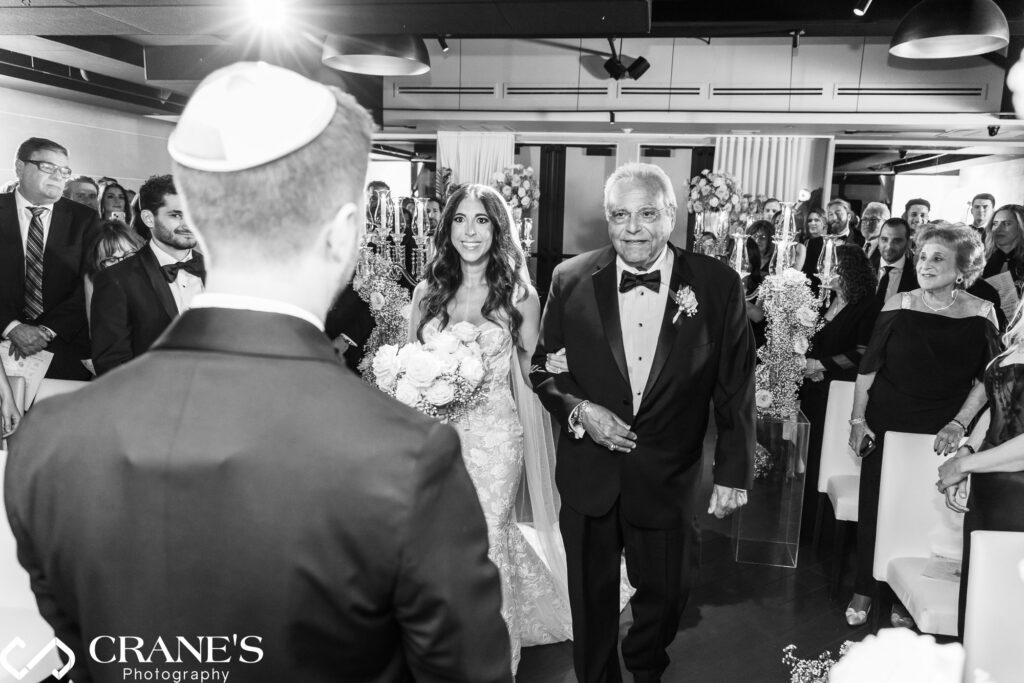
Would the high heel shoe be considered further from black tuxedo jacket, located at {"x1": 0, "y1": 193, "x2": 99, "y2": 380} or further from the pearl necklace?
black tuxedo jacket, located at {"x1": 0, "y1": 193, "x2": 99, "y2": 380}

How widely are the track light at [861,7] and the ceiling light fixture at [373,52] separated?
3455 mm

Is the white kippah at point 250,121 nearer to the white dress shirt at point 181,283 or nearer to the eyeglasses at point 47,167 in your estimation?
the white dress shirt at point 181,283

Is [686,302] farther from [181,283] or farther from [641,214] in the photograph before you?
[181,283]

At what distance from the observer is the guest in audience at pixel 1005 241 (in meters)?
5.14

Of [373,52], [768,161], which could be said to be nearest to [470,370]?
→ [373,52]

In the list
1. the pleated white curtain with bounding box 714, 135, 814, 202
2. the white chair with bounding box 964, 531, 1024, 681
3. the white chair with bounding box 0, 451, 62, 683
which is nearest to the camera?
the white chair with bounding box 964, 531, 1024, 681

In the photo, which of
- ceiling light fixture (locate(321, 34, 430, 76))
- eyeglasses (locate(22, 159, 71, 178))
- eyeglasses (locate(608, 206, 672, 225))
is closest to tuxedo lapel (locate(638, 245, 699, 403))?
eyeglasses (locate(608, 206, 672, 225))

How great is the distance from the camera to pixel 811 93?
9.95m

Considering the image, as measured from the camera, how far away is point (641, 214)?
2.49 meters

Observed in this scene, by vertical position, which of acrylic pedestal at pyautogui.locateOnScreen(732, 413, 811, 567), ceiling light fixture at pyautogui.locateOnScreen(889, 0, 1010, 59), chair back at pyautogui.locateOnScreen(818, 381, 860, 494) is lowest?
acrylic pedestal at pyautogui.locateOnScreen(732, 413, 811, 567)

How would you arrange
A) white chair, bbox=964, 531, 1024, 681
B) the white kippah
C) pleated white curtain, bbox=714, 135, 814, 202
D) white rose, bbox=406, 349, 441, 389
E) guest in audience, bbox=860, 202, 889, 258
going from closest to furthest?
the white kippah
white chair, bbox=964, 531, 1024, 681
white rose, bbox=406, 349, 441, 389
guest in audience, bbox=860, 202, 889, 258
pleated white curtain, bbox=714, 135, 814, 202

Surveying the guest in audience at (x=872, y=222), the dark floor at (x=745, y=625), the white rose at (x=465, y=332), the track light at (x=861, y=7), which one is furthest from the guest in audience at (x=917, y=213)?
the white rose at (x=465, y=332)

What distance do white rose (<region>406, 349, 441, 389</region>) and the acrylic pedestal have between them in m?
2.31

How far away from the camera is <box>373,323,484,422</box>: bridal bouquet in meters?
2.42
